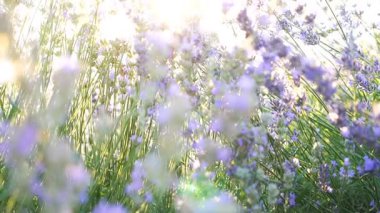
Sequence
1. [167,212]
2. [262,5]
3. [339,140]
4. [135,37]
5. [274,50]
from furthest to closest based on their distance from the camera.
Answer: [339,140]
[262,5]
[167,212]
[135,37]
[274,50]

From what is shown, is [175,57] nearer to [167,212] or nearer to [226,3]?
[226,3]

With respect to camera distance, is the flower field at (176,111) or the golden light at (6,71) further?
the golden light at (6,71)

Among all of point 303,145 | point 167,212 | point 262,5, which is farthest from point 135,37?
point 303,145

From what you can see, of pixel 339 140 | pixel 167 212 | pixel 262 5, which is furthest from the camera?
pixel 339 140

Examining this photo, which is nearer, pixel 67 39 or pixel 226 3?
pixel 226 3

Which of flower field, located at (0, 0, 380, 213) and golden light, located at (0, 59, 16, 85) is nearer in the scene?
flower field, located at (0, 0, 380, 213)

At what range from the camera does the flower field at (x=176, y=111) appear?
1.14m

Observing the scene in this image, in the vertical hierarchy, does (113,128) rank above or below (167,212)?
above

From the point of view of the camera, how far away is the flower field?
3.76 feet

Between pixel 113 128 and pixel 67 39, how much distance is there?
0.82 m

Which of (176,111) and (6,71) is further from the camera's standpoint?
(6,71)

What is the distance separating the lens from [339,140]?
96.2 inches

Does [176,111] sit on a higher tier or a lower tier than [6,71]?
lower

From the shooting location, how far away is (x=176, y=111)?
4.05 feet
